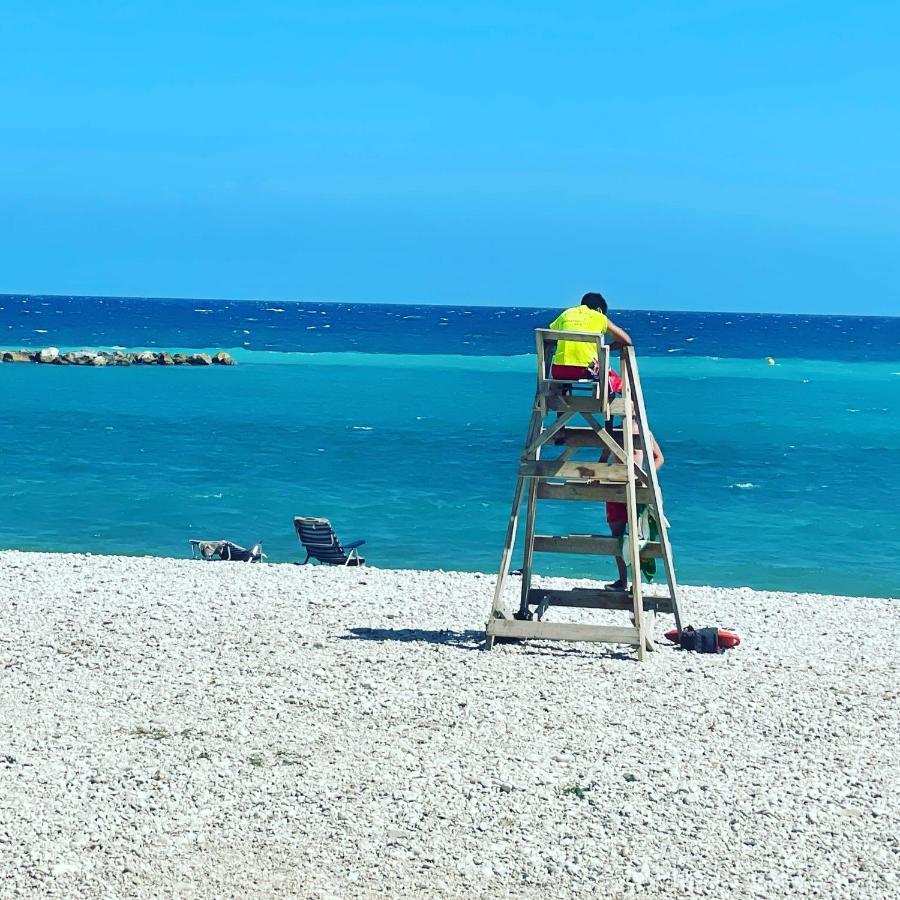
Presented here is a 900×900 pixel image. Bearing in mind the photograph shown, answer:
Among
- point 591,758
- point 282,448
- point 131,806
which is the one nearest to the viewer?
point 131,806

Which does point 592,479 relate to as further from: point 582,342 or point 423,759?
point 423,759

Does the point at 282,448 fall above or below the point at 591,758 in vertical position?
above

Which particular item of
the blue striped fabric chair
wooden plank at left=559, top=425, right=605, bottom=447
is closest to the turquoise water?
the blue striped fabric chair

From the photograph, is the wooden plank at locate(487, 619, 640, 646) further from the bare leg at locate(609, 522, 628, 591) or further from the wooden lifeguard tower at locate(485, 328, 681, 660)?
the bare leg at locate(609, 522, 628, 591)

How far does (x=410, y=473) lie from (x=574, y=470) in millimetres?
20490

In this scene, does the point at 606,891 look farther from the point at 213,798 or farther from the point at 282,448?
the point at 282,448

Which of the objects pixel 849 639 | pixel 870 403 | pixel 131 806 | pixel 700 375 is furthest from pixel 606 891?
pixel 700 375

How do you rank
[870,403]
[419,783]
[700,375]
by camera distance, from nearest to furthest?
[419,783]
[870,403]
[700,375]

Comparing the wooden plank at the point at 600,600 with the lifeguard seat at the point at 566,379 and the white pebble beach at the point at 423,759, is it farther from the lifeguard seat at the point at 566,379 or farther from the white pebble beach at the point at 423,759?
the lifeguard seat at the point at 566,379

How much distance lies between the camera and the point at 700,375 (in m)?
77.8

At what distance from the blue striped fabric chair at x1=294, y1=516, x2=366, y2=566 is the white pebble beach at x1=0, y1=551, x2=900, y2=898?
5.61 metres

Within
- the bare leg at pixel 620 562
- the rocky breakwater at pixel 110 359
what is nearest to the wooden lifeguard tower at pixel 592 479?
the bare leg at pixel 620 562

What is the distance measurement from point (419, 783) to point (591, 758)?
1077mm

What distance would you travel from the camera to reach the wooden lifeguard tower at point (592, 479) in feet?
31.2
